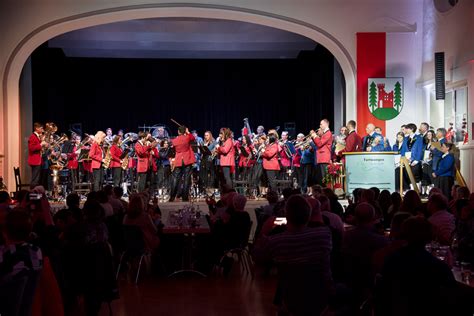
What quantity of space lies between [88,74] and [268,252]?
19.7 m

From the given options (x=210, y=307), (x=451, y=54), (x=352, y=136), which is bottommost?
(x=210, y=307)

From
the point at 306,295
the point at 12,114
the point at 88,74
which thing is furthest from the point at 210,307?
the point at 88,74

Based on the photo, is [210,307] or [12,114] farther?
[12,114]

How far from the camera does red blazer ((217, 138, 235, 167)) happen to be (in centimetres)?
1444

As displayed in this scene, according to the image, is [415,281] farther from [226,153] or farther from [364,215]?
[226,153]

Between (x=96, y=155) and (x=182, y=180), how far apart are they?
208cm

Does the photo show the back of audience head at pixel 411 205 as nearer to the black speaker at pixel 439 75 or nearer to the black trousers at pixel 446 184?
the black trousers at pixel 446 184

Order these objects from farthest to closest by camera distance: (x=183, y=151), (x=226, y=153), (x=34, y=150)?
(x=226, y=153) → (x=34, y=150) → (x=183, y=151)

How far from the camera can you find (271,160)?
14.7 meters

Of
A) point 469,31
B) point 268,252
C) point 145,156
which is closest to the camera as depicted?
point 268,252

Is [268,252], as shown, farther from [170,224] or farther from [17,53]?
[17,53]

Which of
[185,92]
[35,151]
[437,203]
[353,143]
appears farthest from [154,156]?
[437,203]

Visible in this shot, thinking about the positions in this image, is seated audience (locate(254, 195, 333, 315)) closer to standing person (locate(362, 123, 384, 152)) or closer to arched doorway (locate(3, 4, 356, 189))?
standing person (locate(362, 123, 384, 152))

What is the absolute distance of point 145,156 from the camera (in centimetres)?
1456
